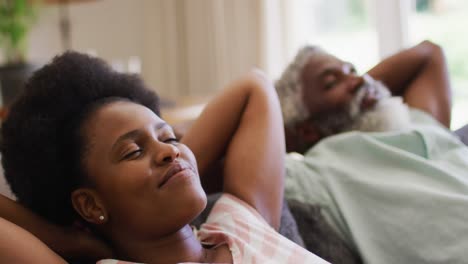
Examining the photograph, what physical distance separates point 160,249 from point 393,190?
0.59 m

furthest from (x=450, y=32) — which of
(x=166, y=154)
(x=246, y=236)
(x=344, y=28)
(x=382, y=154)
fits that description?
(x=166, y=154)

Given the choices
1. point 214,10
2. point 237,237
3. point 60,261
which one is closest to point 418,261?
point 237,237

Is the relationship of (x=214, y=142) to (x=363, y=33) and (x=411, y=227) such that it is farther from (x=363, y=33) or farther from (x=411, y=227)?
(x=363, y=33)

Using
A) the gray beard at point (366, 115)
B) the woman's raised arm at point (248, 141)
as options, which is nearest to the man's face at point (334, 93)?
the gray beard at point (366, 115)

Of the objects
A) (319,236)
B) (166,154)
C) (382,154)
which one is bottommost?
(319,236)

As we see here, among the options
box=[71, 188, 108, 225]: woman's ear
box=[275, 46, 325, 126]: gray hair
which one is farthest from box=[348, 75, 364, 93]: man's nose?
box=[71, 188, 108, 225]: woman's ear

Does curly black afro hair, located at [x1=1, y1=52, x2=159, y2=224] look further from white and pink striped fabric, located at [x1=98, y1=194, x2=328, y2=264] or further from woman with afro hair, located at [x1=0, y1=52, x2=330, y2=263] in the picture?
white and pink striped fabric, located at [x1=98, y1=194, x2=328, y2=264]

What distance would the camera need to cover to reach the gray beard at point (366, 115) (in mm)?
1575

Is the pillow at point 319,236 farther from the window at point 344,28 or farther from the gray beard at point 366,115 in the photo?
the window at point 344,28

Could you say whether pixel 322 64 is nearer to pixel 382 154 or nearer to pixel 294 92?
pixel 294 92

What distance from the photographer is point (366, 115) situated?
1631 mm

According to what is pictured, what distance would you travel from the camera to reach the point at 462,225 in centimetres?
117

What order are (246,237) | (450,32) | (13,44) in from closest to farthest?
1. (246,237)
2. (450,32)
3. (13,44)

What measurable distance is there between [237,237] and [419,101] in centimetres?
89
